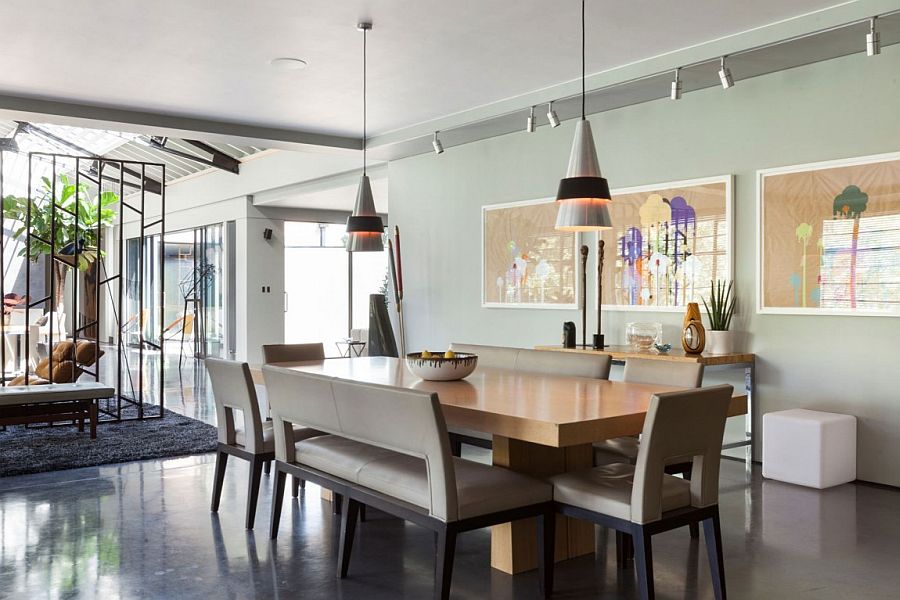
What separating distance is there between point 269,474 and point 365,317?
28.9 feet

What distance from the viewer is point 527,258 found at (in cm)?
680

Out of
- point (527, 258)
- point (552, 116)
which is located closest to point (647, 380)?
point (552, 116)

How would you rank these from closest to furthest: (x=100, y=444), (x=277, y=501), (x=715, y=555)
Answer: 1. (x=715, y=555)
2. (x=277, y=501)
3. (x=100, y=444)

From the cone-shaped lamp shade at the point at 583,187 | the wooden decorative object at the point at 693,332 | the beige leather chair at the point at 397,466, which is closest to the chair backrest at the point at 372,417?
the beige leather chair at the point at 397,466

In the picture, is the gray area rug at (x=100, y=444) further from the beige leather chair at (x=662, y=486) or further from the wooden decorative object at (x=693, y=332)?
the beige leather chair at (x=662, y=486)

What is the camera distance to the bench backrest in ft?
13.1

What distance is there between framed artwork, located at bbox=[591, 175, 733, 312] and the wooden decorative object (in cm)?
48

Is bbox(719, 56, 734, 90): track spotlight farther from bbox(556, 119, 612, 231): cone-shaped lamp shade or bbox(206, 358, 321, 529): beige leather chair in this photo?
bbox(206, 358, 321, 529): beige leather chair

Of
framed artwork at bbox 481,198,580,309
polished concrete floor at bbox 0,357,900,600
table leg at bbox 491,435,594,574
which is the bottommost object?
polished concrete floor at bbox 0,357,900,600

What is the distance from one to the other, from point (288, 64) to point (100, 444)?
2893mm

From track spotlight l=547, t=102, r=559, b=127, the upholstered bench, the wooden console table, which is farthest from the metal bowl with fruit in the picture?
the upholstered bench

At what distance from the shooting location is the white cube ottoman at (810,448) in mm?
4465

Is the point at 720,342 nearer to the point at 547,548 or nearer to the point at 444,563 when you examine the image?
the point at 547,548

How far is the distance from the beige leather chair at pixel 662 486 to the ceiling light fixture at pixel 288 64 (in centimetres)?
355
